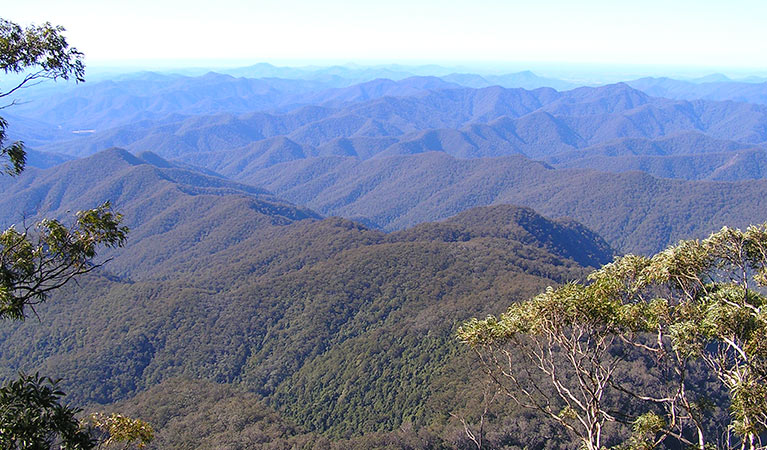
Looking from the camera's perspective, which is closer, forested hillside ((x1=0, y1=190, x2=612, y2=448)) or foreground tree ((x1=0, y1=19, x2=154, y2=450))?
foreground tree ((x1=0, y1=19, x2=154, y2=450))

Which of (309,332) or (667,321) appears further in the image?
(309,332)

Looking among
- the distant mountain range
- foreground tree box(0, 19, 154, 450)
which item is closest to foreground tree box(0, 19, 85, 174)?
foreground tree box(0, 19, 154, 450)

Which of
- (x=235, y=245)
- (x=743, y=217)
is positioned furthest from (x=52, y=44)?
(x=743, y=217)

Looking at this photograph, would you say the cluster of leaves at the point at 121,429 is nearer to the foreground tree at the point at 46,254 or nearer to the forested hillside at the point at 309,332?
the foreground tree at the point at 46,254

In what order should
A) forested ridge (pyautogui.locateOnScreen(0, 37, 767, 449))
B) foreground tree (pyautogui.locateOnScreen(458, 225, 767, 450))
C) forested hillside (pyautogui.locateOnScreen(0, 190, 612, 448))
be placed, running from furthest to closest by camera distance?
forested hillside (pyautogui.locateOnScreen(0, 190, 612, 448)), forested ridge (pyautogui.locateOnScreen(0, 37, 767, 449)), foreground tree (pyautogui.locateOnScreen(458, 225, 767, 450))

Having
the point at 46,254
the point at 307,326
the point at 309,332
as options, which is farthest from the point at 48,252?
the point at 307,326

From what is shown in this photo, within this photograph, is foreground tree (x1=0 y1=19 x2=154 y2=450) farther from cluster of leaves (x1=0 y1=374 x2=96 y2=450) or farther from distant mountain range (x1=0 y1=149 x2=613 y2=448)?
distant mountain range (x1=0 y1=149 x2=613 y2=448)

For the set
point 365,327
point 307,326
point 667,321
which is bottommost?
point 365,327

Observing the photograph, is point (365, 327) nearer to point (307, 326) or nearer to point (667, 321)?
point (307, 326)

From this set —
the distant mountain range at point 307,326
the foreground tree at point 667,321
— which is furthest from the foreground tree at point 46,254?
the distant mountain range at point 307,326

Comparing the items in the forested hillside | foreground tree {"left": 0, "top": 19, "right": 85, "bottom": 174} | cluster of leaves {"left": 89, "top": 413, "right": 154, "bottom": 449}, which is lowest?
the forested hillside

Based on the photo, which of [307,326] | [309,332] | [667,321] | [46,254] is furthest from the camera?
[307,326]
